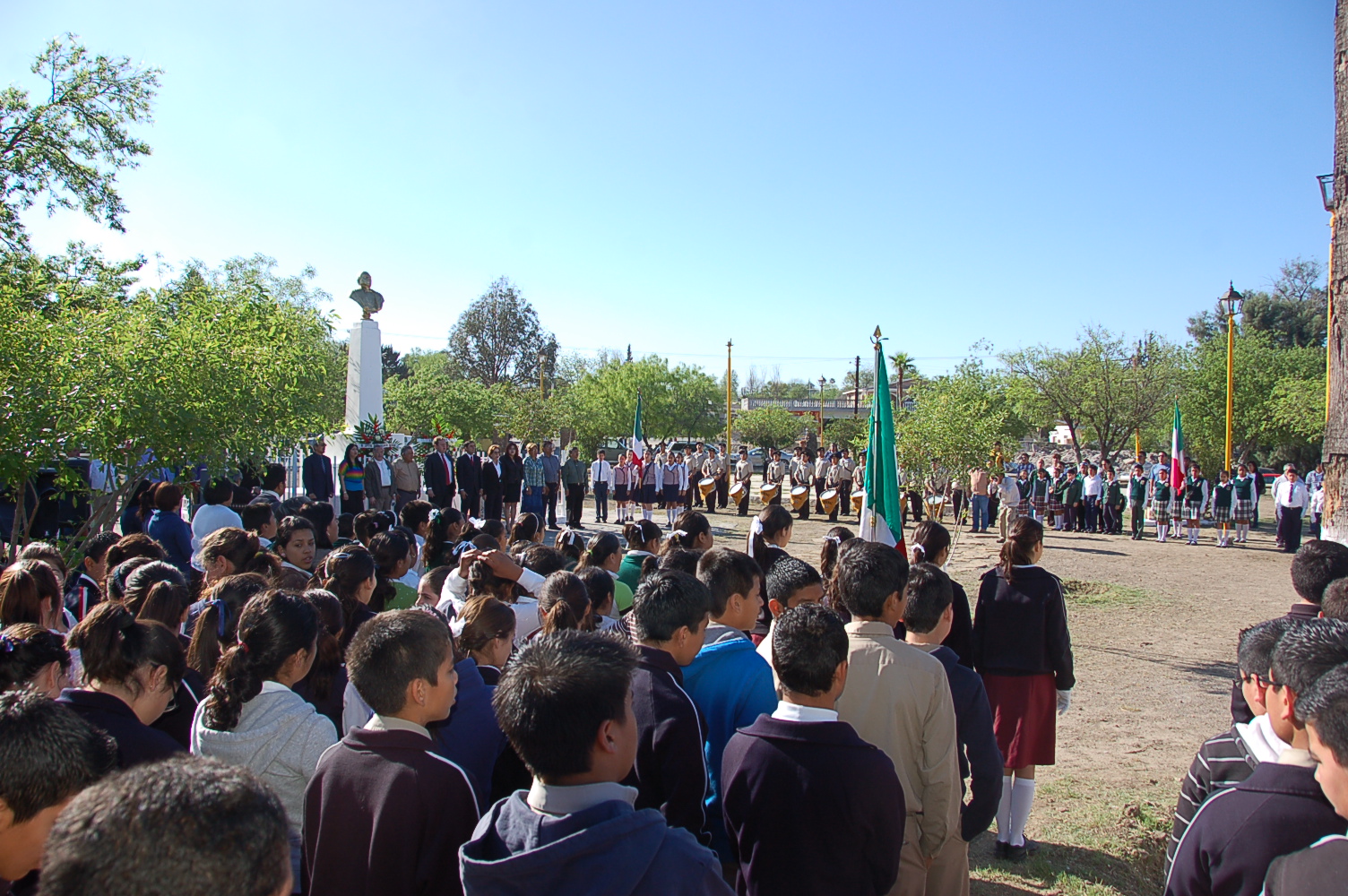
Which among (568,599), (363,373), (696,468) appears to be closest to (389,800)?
(568,599)

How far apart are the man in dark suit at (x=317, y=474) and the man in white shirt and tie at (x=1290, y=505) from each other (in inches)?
731

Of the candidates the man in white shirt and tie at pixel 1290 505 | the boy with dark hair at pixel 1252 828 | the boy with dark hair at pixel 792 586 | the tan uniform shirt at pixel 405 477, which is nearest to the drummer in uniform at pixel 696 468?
the tan uniform shirt at pixel 405 477

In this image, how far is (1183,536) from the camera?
66.6ft

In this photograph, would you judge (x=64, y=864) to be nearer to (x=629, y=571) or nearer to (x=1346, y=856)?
(x=1346, y=856)

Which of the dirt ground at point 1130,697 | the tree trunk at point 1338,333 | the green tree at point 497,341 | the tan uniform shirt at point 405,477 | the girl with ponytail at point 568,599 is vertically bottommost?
the dirt ground at point 1130,697

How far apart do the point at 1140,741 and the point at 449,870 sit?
597cm

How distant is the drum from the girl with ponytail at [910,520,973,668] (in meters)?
17.2

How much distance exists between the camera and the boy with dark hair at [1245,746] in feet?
7.94

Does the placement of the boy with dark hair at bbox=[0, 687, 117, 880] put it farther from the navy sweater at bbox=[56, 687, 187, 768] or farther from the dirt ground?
the dirt ground

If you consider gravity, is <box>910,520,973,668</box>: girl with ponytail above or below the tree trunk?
below

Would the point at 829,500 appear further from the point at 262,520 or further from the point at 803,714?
the point at 803,714

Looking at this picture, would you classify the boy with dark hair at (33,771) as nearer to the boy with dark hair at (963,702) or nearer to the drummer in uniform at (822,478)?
the boy with dark hair at (963,702)

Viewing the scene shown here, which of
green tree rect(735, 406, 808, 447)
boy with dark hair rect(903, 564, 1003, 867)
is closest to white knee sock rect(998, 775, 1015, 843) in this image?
boy with dark hair rect(903, 564, 1003, 867)

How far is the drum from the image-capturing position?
73.2ft
